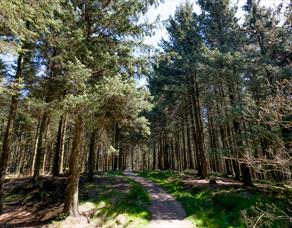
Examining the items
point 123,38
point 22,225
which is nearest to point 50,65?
point 123,38

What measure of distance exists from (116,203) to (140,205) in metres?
1.18

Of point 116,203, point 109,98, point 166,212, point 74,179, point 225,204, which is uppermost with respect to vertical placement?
point 109,98

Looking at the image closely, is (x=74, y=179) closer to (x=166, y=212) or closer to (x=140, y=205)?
(x=140, y=205)

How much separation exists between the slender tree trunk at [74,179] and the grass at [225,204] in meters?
5.06

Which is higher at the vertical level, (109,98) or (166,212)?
(109,98)

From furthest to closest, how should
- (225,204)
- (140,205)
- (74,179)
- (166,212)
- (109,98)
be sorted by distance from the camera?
1. (140,205)
2. (225,204)
3. (166,212)
4. (74,179)
5. (109,98)

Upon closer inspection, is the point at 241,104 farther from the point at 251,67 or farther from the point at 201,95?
the point at 201,95

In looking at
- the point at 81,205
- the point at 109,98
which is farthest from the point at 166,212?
the point at 109,98

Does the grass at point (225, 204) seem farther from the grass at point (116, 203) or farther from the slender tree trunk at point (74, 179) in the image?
the slender tree trunk at point (74, 179)

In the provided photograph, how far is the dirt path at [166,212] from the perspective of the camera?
9719 millimetres

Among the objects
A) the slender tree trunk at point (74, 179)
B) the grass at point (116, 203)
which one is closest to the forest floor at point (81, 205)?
the grass at point (116, 203)

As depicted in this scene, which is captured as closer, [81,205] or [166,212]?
[166,212]

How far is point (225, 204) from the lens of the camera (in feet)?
37.9

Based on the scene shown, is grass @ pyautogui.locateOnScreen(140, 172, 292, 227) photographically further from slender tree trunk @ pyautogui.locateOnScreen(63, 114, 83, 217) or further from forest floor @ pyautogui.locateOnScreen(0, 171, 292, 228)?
slender tree trunk @ pyautogui.locateOnScreen(63, 114, 83, 217)
